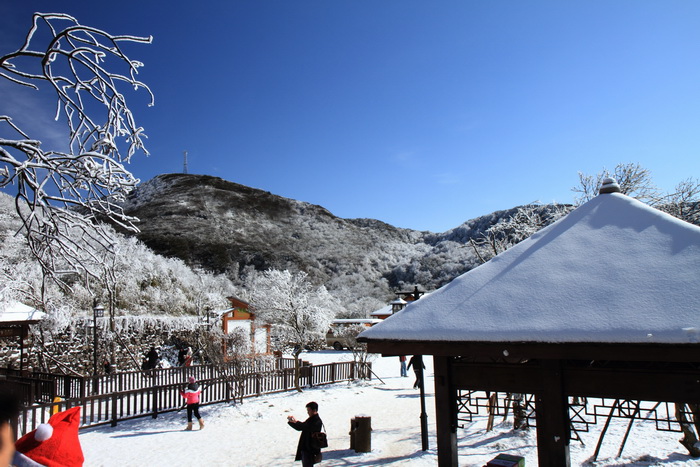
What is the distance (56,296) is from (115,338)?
3.34 meters

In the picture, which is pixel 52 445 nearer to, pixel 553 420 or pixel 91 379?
pixel 553 420

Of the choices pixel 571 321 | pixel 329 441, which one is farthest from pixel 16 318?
pixel 571 321

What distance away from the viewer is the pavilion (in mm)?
3750

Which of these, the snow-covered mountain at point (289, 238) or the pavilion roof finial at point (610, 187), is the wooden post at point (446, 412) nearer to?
the pavilion roof finial at point (610, 187)

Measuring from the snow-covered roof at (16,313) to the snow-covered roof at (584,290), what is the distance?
1265cm

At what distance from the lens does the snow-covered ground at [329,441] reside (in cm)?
848

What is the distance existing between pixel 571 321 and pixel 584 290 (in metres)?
0.42

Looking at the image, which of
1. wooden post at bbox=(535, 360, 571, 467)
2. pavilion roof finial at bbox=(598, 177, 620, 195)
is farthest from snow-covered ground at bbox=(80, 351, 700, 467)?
pavilion roof finial at bbox=(598, 177, 620, 195)

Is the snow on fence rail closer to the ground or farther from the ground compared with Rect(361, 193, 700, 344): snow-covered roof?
closer to the ground

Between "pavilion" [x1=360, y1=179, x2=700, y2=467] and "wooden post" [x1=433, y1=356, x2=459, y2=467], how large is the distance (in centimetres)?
1

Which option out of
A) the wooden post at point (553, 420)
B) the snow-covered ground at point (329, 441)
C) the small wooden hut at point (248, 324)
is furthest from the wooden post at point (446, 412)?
the small wooden hut at point (248, 324)

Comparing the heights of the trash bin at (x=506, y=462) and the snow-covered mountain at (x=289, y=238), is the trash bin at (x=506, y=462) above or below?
below

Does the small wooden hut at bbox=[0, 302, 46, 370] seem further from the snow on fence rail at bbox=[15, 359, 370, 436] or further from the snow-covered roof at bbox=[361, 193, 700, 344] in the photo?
Result: the snow-covered roof at bbox=[361, 193, 700, 344]

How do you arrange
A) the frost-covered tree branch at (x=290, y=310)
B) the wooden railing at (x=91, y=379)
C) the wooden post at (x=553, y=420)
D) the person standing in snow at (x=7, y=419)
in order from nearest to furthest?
the person standing in snow at (x=7, y=419)
the wooden post at (x=553, y=420)
the wooden railing at (x=91, y=379)
the frost-covered tree branch at (x=290, y=310)
